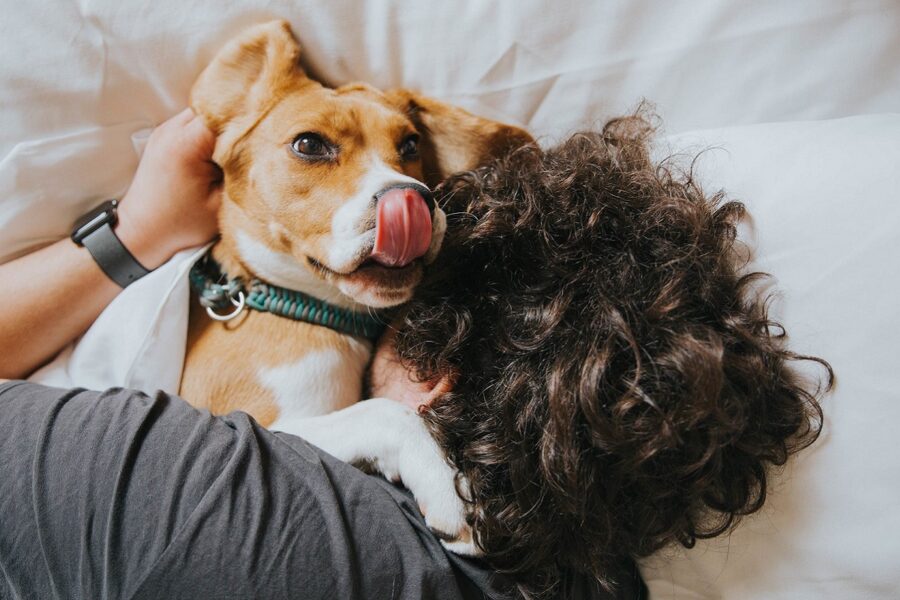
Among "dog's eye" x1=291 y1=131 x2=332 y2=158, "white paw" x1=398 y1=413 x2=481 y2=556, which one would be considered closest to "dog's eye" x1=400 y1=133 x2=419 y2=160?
"dog's eye" x1=291 y1=131 x2=332 y2=158

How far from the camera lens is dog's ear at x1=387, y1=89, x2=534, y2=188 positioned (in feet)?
3.91

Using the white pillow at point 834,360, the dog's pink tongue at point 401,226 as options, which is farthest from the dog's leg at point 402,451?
the white pillow at point 834,360

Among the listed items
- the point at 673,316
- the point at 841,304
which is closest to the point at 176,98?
the point at 673,316

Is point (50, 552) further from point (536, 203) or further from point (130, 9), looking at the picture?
point (130, 9)

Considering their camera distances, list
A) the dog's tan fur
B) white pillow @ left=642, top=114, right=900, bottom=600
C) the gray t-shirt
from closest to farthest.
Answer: the gray t-shirt → white pillow @ left=642, top=114, right=900, bottom=600 → the dog's tan fur

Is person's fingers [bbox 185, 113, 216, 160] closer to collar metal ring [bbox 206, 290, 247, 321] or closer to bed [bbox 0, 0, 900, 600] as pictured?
bed [bbox 0, 0, 900, 600]

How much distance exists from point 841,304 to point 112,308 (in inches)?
45.7

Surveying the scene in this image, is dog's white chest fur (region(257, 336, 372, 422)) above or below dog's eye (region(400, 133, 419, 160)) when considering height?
below

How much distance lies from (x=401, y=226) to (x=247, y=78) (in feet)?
1.59

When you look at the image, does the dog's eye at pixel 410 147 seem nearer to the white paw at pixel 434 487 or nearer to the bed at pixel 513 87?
the bed at pixel 513 87

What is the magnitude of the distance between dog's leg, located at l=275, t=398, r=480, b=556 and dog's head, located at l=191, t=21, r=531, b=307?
0.17 meters

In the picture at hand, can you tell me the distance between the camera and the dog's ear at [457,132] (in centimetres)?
119

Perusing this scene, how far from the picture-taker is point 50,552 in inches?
29.0

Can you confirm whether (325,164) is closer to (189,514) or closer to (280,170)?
(280,170)
